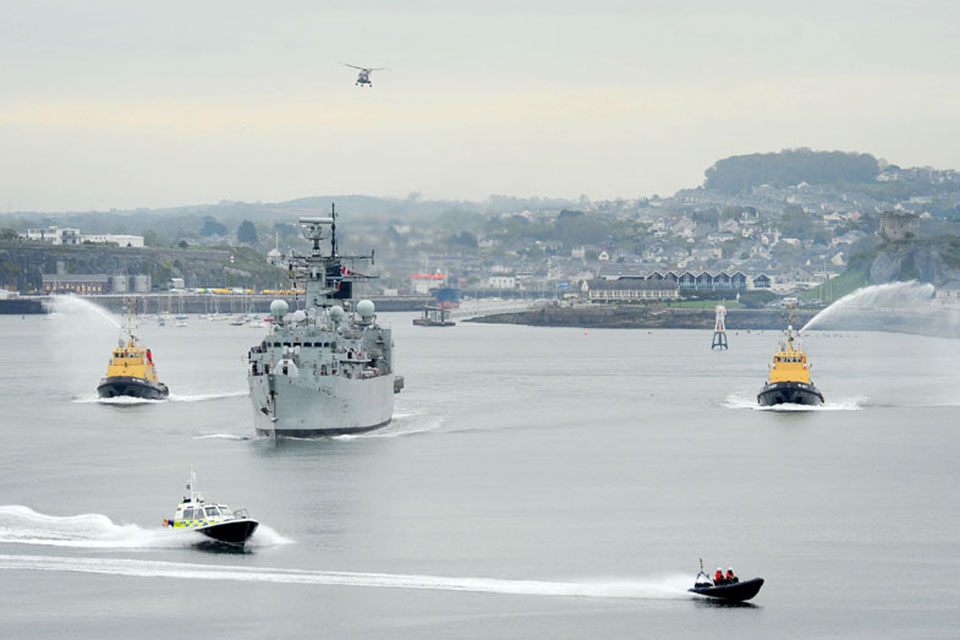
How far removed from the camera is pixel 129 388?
101062 mm

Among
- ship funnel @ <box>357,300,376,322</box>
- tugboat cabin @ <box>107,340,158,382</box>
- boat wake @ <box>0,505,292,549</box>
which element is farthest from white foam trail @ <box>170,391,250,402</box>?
boat wake @ <box>0,505,292,549</box>

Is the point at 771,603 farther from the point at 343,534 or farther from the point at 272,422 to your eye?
the point at 272,422

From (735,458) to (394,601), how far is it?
33344mm

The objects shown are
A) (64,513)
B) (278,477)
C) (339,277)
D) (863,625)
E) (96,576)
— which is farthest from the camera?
(339,277)

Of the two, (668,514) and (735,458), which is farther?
(735,458)

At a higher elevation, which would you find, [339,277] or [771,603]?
[339,277]

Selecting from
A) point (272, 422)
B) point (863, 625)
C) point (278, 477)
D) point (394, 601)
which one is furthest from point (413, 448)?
point (863, 625)

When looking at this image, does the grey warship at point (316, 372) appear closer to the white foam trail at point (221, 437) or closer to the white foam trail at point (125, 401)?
the white foam trail at point (221, 437)

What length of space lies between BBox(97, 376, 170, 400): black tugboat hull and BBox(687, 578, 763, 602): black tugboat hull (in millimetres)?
62443

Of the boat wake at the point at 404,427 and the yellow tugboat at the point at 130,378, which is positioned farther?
the yellow tugboat at the point at 130,378

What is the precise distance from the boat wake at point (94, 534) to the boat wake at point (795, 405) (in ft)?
168

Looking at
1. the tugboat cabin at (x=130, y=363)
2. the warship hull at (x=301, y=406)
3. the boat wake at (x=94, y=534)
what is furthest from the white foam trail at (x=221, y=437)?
the boat wake at (x=94, y=534)

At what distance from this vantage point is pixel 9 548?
169 feet

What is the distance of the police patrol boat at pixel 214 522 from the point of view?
50.6 meters
